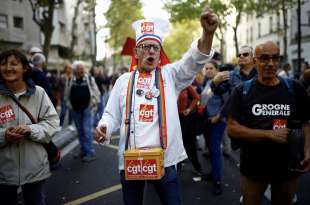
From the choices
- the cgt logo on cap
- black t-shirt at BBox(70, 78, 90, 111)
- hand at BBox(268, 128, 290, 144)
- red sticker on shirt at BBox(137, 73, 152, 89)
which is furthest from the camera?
black t-shirt at BBox(70, 78, 90, 111)

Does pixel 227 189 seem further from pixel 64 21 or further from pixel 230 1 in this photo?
pixel 64 21

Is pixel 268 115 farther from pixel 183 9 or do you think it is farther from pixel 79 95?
pixel 183 9

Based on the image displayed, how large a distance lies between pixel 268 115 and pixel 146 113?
0.94m

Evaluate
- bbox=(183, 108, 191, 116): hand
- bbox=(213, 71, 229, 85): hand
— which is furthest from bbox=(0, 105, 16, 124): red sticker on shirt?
bbox=(183, 108, 191, 116): hand

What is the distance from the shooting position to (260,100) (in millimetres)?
3260

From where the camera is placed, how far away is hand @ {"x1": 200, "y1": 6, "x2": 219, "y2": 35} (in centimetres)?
305

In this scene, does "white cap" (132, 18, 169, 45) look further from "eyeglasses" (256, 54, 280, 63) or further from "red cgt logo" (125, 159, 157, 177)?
"red cgt logo" (125, 159, 157, 177)

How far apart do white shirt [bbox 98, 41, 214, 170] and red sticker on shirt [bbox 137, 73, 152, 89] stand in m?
0.05

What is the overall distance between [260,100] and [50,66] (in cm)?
3848

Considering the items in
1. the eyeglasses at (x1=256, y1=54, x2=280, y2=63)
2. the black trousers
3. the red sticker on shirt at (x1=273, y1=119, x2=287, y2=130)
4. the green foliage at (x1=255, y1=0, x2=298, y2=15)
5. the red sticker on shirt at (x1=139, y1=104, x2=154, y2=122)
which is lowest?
the black trousers

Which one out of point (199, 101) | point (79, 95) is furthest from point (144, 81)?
point (79, 95)

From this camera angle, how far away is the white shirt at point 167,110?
10.8ft

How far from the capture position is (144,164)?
3186mm

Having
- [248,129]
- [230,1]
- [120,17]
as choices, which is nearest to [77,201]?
[248,129]
